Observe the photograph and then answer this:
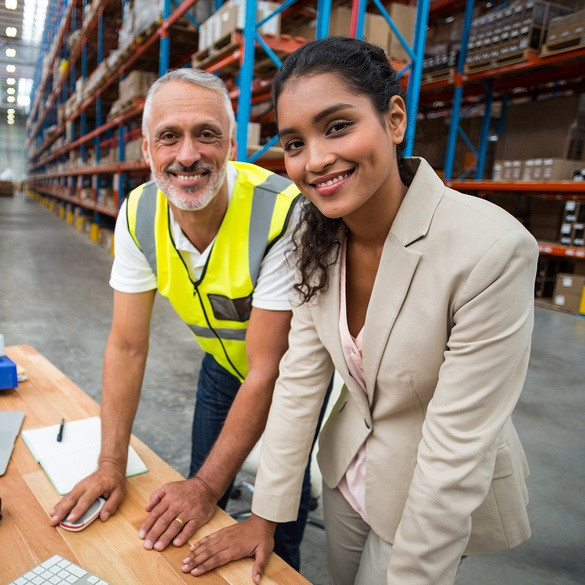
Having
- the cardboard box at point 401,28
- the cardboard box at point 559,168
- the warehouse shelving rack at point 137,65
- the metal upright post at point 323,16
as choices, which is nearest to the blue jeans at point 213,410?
the warehouse shelving rack at point 137,65

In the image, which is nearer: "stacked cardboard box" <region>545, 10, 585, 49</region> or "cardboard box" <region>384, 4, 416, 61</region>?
"cardboard box" <region>384, 4, 416, 61</region>

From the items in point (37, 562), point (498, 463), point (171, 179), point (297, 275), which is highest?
point (171, 179)

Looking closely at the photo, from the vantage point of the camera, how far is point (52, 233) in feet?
37.7

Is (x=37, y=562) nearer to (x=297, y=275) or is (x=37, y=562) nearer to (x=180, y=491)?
(x=180, y=491)

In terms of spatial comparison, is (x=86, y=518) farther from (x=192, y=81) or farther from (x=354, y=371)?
(x=192, y=81)

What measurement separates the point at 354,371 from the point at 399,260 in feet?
0.85

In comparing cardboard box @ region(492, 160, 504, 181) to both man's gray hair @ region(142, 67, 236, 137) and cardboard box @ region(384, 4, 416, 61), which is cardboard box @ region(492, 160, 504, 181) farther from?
man's gray hair @ region(142, 67, 236, 137)

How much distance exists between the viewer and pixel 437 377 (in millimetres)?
896

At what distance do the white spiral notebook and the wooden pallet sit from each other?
608 cm

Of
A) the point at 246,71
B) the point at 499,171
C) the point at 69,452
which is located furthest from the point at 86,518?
the point at 499,171

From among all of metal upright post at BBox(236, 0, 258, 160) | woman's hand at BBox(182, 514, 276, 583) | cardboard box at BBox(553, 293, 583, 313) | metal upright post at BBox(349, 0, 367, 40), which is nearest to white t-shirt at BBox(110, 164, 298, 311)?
woman's hand at BBox(182, 514, 276, 583)

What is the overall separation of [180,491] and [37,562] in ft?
0.97

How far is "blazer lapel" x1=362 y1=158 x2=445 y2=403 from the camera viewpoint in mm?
870

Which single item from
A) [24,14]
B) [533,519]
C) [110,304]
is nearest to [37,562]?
[533,519]
